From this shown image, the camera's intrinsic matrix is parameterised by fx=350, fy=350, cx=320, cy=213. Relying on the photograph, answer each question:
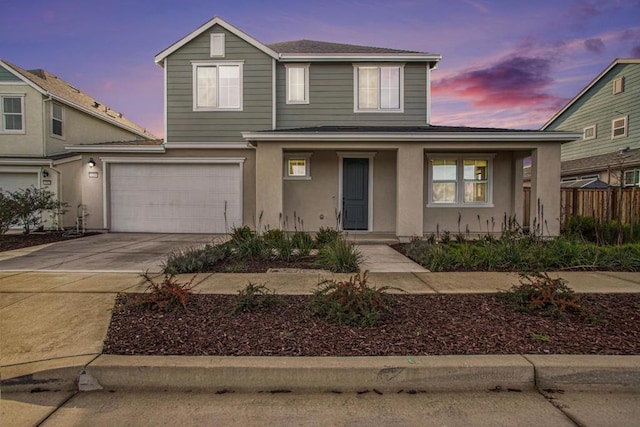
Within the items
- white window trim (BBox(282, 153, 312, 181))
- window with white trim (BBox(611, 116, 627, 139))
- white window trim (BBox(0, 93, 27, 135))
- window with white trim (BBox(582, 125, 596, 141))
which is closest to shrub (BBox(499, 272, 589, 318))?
white window trim (BBox(282, 153, 312, 181))

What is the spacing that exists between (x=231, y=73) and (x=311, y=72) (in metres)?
2.80

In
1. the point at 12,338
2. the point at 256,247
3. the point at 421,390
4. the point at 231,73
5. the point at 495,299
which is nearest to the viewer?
the point at 421,390

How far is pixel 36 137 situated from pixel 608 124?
2692cm

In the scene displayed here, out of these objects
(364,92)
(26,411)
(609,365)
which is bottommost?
(26,411)

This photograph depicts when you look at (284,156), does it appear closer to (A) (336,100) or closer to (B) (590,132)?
(A) (336,100)

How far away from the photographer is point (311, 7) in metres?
12.3

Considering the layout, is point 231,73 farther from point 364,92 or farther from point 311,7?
point 364,92

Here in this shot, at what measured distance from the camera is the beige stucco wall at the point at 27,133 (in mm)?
13453

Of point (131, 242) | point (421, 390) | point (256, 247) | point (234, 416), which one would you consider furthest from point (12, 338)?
point (131, 242)

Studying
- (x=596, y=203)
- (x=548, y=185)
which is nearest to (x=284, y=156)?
(x=548, y=185)

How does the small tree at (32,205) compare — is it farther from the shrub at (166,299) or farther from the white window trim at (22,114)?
the shrub at (166,299)

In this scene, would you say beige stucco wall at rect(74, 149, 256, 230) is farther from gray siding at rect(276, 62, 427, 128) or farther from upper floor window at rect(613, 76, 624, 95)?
upper floor window at rect(613, 76, 624, 95)

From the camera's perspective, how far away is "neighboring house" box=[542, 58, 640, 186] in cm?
1638

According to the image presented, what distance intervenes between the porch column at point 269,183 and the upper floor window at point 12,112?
1068cm
